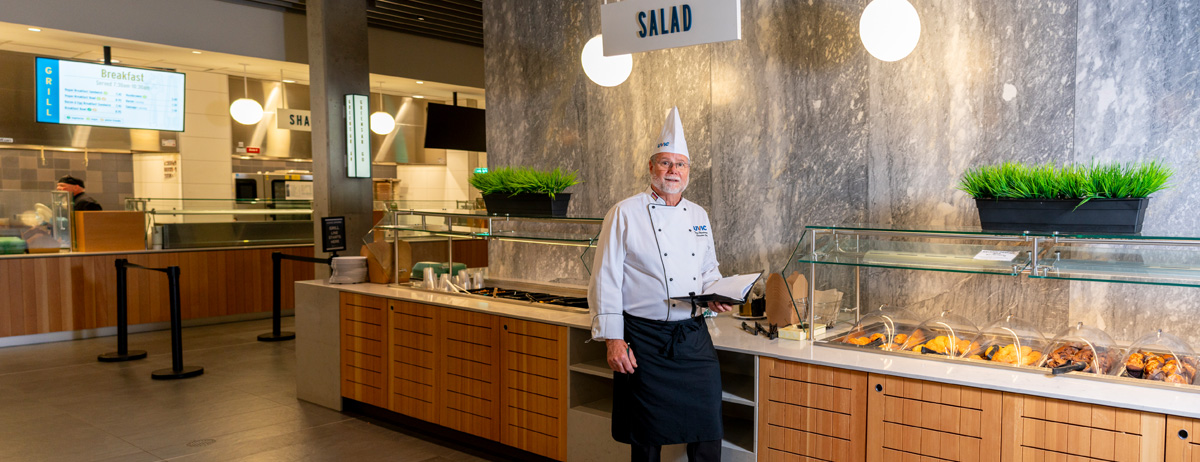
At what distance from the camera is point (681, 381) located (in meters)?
3.07

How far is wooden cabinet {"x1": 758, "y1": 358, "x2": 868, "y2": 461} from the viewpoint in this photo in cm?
293

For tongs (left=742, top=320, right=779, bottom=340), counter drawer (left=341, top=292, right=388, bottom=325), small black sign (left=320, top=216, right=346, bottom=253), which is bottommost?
counter drawer (left=341, top=292, right=388, bottom=325)

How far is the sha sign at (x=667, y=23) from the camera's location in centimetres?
344

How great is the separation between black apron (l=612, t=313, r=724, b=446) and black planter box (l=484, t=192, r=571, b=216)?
135 centimetres

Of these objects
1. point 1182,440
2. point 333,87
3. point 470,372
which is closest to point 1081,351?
point 1182,440

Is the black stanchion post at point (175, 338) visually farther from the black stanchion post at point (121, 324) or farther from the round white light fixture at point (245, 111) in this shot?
the round white light fixture at point (245, 111)

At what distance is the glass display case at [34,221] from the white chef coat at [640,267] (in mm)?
6727

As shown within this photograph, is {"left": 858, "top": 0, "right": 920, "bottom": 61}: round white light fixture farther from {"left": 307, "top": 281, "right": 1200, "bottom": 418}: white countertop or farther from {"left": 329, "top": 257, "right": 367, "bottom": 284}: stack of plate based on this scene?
{"left": 329, "top": 257, "right": 367, "bottom": 284}: stack of plate

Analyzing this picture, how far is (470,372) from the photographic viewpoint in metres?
4.26

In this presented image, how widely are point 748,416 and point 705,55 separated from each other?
202 centimetres

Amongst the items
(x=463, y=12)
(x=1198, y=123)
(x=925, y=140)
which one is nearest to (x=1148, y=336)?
(x=1198, y=123)

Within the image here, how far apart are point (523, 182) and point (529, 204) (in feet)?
0.43

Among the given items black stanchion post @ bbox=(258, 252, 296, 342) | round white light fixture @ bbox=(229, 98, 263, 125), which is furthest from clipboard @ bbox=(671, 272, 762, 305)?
round white light fixture @ bbox=(229, 98, 263, 125)

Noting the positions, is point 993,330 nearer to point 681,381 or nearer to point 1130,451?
point 1130,451
